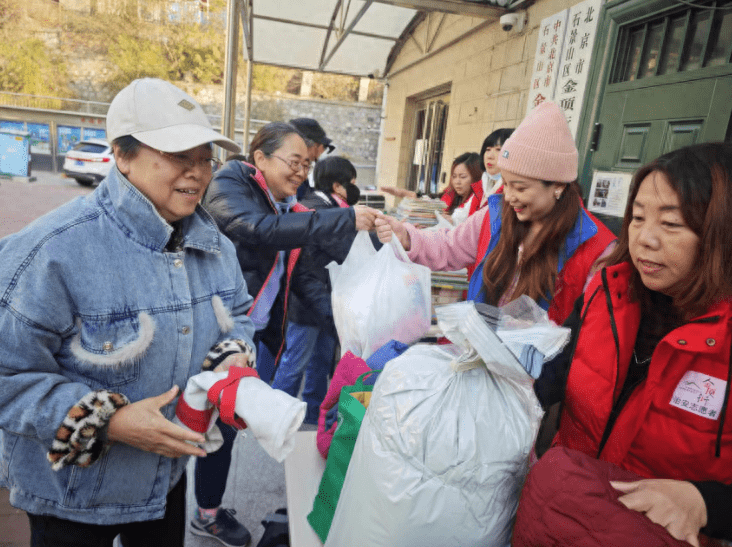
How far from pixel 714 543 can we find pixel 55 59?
3506cm

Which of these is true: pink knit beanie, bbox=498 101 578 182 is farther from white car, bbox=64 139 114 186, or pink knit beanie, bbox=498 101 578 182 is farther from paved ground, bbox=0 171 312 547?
white car, bbox=64 139 114 186

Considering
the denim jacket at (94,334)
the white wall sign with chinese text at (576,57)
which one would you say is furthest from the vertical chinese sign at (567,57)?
the denim jacket at (94,334)

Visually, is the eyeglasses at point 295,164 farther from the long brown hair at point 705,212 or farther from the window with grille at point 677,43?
the window with grille at point 677,43

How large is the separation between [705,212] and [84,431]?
1466 mm

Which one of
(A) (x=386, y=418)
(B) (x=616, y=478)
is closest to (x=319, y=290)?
(A) (x=386, y=418)

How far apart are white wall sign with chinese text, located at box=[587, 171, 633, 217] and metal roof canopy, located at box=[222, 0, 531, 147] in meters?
2.47

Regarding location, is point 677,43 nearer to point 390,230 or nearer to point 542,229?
point 542,229

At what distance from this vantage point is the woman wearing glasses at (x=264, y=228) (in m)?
2.05

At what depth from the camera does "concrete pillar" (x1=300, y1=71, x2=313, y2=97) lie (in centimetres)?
2628

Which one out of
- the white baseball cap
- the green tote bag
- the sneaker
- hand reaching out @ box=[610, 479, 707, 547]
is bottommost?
the sneaker

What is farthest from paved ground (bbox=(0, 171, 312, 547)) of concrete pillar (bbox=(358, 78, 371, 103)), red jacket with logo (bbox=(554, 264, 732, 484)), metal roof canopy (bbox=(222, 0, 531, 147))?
concrete pillar (bbox=(358, 78, 371, 103))

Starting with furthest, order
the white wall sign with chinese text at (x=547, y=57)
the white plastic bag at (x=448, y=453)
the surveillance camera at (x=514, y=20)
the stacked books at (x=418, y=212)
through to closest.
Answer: the surveillance camera at (x=514, y=20), the white wall sign with chinese text at (x=547, y=57), the stacked books at (x=418, y=212), the white plastic bag at (x=448, y=453)

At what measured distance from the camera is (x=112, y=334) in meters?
1.05

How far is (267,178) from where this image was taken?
226 centimetres
